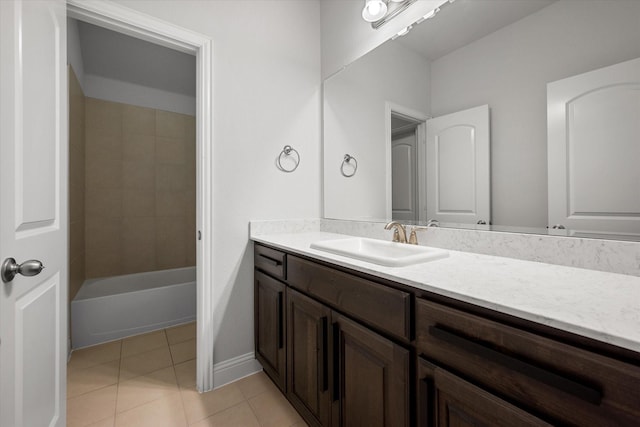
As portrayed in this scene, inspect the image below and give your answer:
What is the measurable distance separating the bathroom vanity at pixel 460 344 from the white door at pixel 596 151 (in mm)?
183

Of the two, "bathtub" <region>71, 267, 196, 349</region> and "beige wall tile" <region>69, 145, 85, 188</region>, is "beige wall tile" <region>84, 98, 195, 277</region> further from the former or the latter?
"bathtub" <region>71, 267, 196, 349</region>

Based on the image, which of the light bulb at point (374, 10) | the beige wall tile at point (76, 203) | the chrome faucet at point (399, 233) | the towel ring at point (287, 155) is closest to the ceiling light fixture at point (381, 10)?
the light bulb at point (374, 10)

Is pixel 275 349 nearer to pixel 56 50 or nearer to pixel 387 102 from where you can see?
pixel 387 102

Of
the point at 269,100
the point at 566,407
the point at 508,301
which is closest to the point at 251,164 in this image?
the point at 269,100

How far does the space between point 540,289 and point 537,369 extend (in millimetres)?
240

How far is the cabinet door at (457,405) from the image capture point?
0.57 m

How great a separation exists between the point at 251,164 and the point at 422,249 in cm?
114

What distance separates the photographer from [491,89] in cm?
115

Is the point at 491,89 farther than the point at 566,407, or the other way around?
the point at 491,89

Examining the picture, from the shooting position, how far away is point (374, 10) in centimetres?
155

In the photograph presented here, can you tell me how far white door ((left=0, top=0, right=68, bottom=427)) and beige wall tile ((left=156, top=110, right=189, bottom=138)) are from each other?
2.09 m

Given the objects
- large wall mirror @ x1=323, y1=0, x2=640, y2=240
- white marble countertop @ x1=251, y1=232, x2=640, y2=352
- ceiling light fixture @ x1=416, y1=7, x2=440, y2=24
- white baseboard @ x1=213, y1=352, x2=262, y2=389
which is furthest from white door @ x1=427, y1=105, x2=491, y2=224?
white baseboard @ x1=213, y1=352, x2=262, y2=389

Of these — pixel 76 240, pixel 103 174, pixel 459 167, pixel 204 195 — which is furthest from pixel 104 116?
pixel 459 167

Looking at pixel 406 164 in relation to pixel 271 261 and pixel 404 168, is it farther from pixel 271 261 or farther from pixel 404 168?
pixel 271 261
